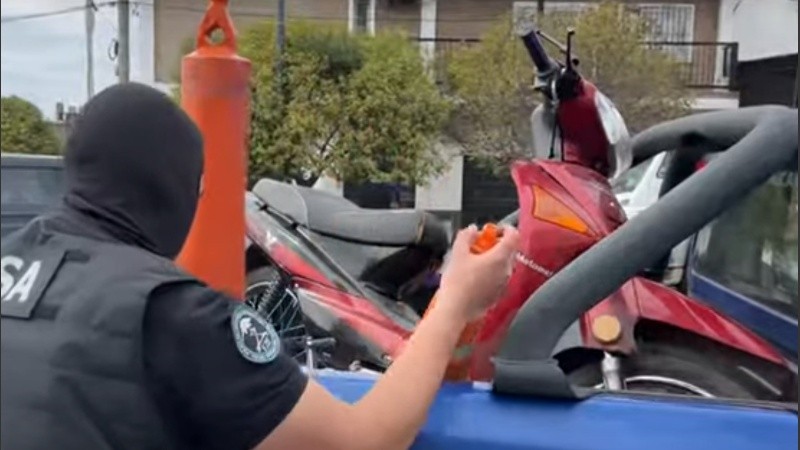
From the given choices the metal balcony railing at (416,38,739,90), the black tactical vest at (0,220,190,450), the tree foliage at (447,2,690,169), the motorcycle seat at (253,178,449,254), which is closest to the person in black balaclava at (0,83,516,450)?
the black tactical vest at (0,220,190,450)

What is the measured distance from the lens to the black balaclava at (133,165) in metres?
1.21

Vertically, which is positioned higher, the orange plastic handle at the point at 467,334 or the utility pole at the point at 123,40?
the utility pole at the point at 123,40

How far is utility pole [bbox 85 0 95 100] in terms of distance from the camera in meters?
1.23

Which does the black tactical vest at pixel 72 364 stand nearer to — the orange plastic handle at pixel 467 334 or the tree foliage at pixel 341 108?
the orange plastic handle at pixel 467 334

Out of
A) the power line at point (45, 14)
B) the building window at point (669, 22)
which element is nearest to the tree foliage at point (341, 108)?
the power line at point (45, 14)

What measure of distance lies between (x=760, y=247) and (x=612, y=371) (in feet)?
1.71

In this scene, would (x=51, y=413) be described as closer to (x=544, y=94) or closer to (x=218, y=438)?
(x=218, y=438)

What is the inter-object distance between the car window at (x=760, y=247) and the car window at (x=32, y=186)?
108 centimetres

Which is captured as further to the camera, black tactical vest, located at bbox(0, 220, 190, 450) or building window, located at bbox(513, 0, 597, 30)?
building window, located at bbox(513, 0, 597, 30)

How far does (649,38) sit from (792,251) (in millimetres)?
5535

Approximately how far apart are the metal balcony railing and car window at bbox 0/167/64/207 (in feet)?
10.9

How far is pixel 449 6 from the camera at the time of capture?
3842 millimetres

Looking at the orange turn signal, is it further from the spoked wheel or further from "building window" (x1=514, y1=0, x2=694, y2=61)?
"building window" (x1=514, y1=0, x2=694, y2=61)

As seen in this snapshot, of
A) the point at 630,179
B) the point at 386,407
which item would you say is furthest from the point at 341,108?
the point at 386,407
